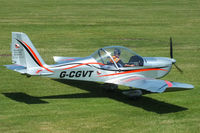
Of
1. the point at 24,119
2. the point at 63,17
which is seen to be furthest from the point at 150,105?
the point at 63,17

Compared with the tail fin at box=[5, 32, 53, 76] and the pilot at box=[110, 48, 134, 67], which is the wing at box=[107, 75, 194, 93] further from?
the tail fin at box=[5, 32, 53, 76]

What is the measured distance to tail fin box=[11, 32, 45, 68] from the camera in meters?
13.8

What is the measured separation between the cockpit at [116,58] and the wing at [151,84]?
22.4 inches

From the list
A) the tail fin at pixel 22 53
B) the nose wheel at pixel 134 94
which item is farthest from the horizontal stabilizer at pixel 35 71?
the nose wheel at pixel 134 94

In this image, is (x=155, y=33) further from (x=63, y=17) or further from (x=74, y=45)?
(x=63, y=17)

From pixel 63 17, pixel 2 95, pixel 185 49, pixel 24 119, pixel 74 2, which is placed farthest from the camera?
pixel 74 2

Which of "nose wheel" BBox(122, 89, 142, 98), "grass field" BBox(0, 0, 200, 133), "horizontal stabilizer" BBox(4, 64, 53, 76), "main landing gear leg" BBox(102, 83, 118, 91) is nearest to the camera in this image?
"grass field" BBox(0, 0, 200, 133)

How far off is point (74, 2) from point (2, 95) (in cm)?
3829

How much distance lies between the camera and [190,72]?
1938 cm

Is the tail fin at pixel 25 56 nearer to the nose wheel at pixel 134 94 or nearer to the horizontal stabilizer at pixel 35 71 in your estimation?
the horizontal stabilizer at pixel 35 71

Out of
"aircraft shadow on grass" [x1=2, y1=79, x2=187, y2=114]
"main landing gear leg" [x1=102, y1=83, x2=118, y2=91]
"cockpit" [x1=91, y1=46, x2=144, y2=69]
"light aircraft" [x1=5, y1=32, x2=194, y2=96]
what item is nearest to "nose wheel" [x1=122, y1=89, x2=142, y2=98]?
"light aircraft" [x1=5, y1=32, x2=194, y2=96]

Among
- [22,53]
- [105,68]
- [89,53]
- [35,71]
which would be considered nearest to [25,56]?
[22,53]

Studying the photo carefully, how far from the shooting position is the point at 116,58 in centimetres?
1498

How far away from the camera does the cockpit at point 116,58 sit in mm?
14841
